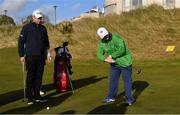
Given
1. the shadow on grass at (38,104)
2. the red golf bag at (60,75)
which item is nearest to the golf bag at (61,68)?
the red golf bag at (60,75)

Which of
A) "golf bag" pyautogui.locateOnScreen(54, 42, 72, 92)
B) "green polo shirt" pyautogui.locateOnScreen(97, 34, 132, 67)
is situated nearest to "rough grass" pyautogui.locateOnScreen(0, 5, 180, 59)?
"golf bag" pyautogui.locateOnScreen(54, 42, 72, 92)

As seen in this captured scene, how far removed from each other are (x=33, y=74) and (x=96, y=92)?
99.5 inches

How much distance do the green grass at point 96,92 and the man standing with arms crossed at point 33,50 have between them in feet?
1.56

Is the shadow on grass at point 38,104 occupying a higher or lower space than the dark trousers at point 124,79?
lower

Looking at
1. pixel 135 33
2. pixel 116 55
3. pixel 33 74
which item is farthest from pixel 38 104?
pixel 135 33

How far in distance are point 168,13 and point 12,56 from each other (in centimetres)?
1041

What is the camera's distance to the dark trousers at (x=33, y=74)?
1292 cm

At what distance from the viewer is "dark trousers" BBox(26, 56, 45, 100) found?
509 inches

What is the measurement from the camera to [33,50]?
12.9 m

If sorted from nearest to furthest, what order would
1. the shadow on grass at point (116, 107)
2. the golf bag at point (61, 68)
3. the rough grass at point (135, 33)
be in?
1. the shadow on grass at point (116, 107)
2. the golf bag at point (61, 68)
3. the rough grass at point (135, 33)

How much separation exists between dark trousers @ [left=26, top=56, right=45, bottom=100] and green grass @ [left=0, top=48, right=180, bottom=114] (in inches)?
12.9

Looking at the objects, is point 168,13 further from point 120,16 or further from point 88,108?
point 88,108

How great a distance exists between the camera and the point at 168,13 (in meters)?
33.9

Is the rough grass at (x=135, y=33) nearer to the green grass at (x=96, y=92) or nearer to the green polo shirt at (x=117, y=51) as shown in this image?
the green grass at (x=96, y=92)
